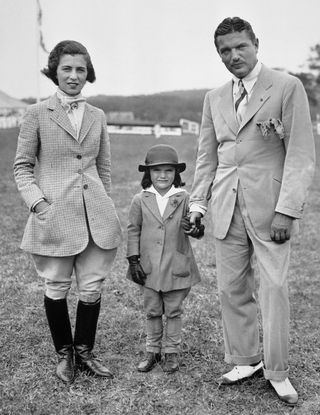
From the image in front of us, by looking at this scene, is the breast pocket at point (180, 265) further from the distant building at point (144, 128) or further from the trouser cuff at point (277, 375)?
the distant building at point (144, 128)

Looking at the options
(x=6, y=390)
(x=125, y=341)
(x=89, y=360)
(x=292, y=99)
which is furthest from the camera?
(x=125, y=341)

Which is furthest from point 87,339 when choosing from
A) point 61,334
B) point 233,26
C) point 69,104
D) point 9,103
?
point 9,103

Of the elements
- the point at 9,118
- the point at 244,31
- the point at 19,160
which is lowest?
the point at 9,118

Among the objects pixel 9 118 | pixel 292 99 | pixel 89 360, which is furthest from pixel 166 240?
pixel 9 118

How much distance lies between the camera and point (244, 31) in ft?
10.5

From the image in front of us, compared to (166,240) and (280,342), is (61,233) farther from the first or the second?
(280,342)

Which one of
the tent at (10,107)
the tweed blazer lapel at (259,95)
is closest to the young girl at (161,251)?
the tweed blazer lapel at (259,95)

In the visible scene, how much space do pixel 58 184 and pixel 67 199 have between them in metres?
0.11

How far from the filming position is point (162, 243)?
12.2 feet

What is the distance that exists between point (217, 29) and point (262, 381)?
2173 mm

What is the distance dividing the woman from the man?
755 millimetres

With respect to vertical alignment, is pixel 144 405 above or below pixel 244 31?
below

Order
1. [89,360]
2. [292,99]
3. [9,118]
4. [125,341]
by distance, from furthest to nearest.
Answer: [9,118], [125,341], [89,360], [292,99]

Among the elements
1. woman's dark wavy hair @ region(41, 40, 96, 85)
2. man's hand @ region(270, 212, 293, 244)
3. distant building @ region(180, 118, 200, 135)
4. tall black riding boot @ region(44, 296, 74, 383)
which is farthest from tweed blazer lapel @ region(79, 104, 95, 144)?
distant building @ region(180, 118, 200, 135)
